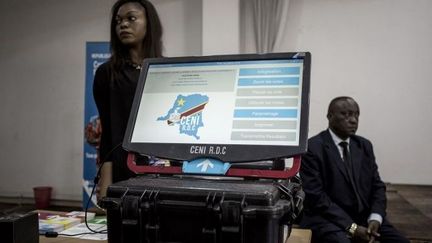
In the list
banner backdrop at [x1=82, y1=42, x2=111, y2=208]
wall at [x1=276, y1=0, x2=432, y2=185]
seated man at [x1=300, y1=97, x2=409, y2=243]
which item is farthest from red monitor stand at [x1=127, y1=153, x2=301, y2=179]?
banner backdrop at [x1=82, y1=42, x2=111, y2=208]

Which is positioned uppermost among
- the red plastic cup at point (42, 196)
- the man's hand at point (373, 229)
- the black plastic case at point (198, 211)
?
the black plastic case at point (198, 211)

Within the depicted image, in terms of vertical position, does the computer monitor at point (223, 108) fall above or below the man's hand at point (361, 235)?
above

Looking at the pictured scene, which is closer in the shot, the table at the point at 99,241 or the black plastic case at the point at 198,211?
the black plastic case at the point at 198,211

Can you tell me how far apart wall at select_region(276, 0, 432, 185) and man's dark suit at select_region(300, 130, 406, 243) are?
4.83 feet

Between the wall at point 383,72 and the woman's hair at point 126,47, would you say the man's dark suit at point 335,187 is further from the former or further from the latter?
the wall at point 383,72

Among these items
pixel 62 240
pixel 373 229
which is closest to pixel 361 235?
pixel 373 229

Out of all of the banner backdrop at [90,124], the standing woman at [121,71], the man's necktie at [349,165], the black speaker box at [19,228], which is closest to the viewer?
the black speaker box at [19,228]

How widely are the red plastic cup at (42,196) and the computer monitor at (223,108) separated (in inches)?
154

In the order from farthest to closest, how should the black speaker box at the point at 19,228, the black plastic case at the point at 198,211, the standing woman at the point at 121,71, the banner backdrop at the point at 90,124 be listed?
the banner backdrop at the point at 90,124
the standing woman at the point at 121,71
the black speaker box at the point at 19,228
the black plastic case at the point at 198,211

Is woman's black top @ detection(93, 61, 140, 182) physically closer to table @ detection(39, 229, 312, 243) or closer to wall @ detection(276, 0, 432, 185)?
table @ detection(39, 229, 312, 243)

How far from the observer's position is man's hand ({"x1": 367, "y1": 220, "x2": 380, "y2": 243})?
2.10 m

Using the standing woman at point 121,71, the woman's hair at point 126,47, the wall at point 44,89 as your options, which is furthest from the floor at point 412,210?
the wall at point 44,89

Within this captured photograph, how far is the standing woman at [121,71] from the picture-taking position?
1226 mm

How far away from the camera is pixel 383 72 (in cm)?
369
